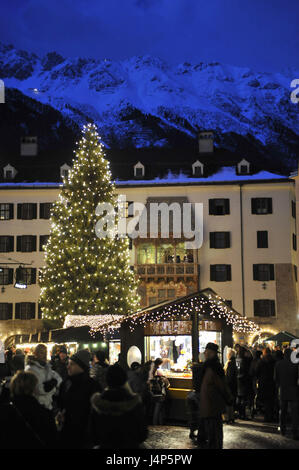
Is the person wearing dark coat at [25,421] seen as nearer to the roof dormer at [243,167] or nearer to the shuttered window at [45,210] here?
the shuttered window at [45,210]

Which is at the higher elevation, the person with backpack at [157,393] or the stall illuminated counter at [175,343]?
the stall illuminated counter at [175,343]

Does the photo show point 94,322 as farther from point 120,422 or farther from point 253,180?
point 253,180

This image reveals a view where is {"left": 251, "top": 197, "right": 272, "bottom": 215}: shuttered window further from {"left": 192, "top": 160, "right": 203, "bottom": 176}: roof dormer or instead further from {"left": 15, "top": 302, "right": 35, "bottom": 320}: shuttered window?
{"left": 15, "top": 302, "right": 35, "bottom": 320}: shuttered window

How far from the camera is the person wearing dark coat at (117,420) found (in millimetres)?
5520

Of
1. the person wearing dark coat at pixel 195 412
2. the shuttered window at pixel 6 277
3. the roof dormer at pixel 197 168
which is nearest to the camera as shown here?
the person wearing dark coat at pixel 195 412

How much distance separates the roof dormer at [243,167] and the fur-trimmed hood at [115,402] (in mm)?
44461

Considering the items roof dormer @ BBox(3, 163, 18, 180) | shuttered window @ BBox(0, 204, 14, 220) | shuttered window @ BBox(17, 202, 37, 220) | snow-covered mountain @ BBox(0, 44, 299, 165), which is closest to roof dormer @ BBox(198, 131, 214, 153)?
shuttered window @ BBox(17, 202, 37, 220)

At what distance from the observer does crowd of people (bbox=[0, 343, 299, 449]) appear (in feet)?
18.2

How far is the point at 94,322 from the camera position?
26766mm

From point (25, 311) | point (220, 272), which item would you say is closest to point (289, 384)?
point (220, 272)

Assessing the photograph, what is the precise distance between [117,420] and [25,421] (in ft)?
2.66

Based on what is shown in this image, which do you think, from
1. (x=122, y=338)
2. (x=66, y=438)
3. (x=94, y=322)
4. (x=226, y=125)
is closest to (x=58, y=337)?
(x=94, y=322)

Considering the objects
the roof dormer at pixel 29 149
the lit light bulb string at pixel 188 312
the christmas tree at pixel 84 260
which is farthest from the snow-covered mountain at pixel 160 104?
the lit light bulb string at pixel 188 312

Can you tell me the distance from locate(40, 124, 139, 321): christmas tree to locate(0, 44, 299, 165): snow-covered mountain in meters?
94.2
